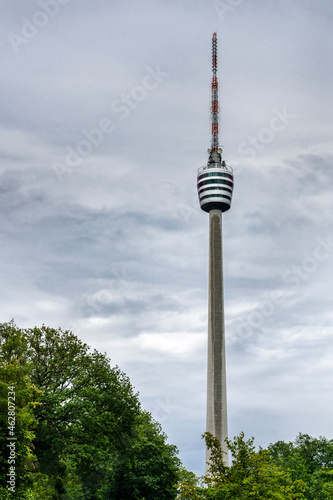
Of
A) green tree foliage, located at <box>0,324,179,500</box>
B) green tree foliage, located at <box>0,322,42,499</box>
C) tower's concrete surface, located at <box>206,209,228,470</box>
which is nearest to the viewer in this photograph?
green tree foliage, located at <box>0,322,42,499</box>

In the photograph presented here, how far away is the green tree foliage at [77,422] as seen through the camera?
51.6 metres

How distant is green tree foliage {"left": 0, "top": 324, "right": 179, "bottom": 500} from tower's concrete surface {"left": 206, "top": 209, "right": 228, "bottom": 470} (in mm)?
56270

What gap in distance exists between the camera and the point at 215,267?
131 m

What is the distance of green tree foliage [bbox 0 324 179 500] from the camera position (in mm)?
51562

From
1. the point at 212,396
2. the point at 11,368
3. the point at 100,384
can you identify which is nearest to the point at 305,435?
the point at 212,396

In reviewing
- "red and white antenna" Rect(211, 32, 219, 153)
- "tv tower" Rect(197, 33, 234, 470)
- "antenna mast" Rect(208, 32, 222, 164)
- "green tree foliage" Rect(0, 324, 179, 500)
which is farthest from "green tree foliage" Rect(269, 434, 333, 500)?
"red and white antenna" Rect(211, 32, 219, 153)

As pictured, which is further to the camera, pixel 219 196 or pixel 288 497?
pixel 219 196

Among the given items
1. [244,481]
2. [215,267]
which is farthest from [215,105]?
[244,481]

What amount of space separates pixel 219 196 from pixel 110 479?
277 feet

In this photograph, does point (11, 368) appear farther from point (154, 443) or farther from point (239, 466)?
point (154, 443)

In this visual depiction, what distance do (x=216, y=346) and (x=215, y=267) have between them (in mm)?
18106

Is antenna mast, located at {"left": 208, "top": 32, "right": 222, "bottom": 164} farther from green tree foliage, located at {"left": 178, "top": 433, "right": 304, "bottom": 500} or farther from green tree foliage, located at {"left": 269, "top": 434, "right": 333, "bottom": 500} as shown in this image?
green tree foliage, located at {"left": 178, "top": 433, "right": 304, "bottom": 500}

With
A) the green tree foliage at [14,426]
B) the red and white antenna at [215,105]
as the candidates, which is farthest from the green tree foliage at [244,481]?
the red and white antenna at [215,105]

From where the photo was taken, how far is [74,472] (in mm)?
53656
